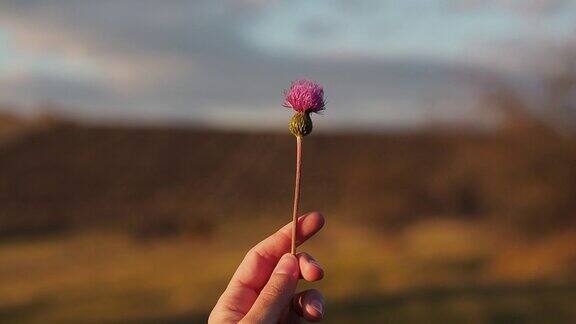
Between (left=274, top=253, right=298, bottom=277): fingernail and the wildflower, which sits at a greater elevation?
the wildflower

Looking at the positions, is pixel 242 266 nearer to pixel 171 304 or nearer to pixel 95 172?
pixel 171 304

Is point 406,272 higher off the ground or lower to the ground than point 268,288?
lower

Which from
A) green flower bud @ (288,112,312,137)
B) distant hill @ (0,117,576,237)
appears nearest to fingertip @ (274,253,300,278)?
green flower bud @ (288,112,312,137)

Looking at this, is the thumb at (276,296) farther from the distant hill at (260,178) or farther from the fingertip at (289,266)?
the distant hill at (260,178)

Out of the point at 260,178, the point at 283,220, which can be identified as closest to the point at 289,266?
the point at 283,220

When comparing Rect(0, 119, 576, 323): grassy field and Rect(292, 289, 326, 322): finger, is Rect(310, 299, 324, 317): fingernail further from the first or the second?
Rect(0, 119, 576, 323): grassy field

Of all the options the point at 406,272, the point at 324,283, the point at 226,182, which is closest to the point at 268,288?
the point at 324,283

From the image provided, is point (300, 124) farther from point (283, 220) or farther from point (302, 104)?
point (283, 220)
